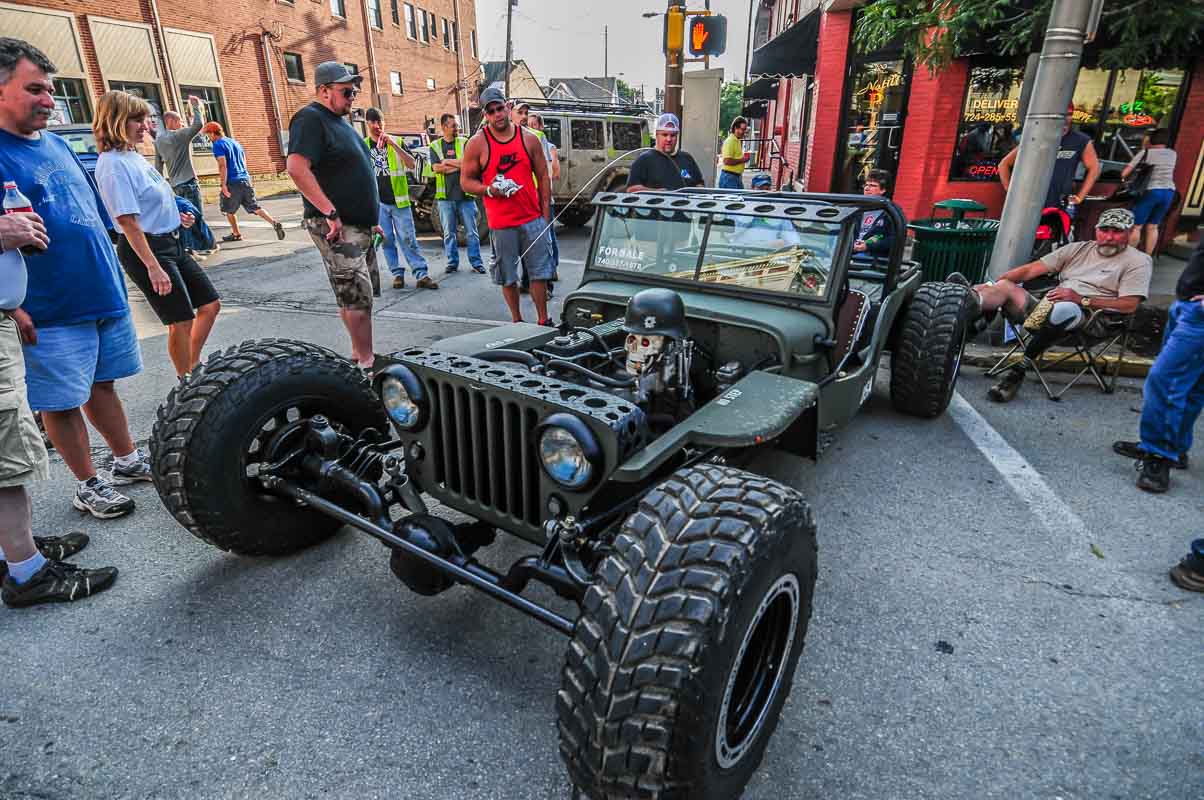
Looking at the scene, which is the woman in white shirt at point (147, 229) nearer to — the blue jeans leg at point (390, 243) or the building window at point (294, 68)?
the blue jeans leg at point (390, 243)

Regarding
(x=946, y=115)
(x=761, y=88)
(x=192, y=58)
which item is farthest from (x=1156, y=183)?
(x=192, y=58)

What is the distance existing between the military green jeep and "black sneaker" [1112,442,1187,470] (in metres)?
1.69

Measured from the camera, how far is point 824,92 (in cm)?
1355

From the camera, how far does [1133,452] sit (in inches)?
166

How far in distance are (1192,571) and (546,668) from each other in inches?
114

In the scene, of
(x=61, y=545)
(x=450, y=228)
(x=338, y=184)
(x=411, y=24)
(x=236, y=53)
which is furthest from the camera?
(x=411, y=24)

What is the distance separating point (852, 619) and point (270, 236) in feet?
42.6

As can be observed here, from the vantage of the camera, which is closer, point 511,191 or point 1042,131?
point 511,191

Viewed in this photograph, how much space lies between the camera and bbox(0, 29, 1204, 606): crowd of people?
2752 mm

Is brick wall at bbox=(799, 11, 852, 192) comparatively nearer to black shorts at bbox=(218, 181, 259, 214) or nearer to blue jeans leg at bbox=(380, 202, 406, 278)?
blue jeans leg at bbox=(380, 202, 406, 278)

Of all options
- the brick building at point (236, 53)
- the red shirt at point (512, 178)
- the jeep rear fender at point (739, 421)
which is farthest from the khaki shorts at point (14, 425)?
the brick building at point (236, 53)

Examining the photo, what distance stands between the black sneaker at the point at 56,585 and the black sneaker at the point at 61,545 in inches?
7.2

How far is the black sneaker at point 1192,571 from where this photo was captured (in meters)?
2.98

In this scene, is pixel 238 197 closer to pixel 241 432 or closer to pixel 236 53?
pixel 241 432
